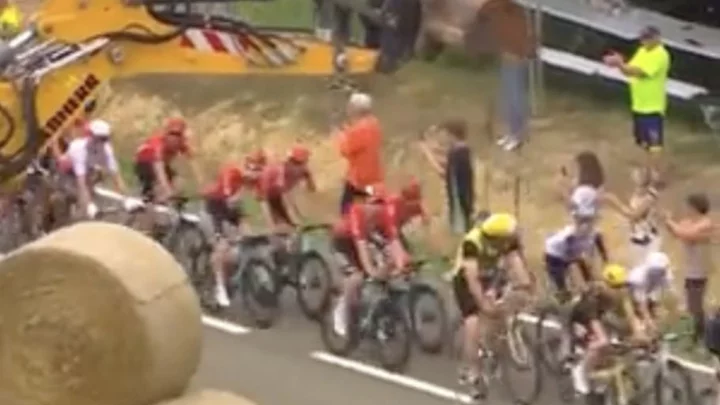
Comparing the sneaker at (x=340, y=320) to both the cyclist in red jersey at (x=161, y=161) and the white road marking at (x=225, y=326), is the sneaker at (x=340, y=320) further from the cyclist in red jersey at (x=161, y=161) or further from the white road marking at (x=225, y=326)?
the cyclist in red jersey at (x=161, y=161)

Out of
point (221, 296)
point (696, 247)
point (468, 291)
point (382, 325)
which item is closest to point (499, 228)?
point (468, 291)

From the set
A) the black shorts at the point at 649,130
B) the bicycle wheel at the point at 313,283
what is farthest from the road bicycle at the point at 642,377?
the black shorts at the point at 649,130

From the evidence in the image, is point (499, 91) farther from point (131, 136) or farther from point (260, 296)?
point (260, 296)

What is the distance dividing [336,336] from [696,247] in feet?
10.0

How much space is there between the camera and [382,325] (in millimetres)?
19859

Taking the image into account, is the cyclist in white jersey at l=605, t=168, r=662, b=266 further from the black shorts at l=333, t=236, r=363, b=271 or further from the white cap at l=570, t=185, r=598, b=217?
the black shorts at l=333, t=236, r=363, b=271

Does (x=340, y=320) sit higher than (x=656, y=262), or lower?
lower

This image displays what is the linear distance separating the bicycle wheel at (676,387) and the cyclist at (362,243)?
2669 mm

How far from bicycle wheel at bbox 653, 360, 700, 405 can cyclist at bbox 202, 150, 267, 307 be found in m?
4.79

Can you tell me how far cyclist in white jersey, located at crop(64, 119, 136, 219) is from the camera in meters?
22.6

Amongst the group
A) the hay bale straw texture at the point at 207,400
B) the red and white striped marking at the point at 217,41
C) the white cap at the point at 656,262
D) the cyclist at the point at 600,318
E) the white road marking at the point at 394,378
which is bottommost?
the white road marking at the point at 394,378

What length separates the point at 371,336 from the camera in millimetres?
19969

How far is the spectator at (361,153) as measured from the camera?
21406 millimetres

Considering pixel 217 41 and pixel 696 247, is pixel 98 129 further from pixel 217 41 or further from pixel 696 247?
pixel 696 247
